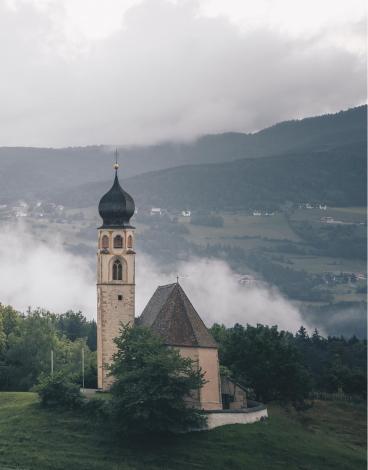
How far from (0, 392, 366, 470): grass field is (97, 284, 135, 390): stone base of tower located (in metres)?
9.37

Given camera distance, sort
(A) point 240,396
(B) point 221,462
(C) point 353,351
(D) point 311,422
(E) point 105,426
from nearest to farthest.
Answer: (B) point 221,462 < (E) point 105,426 < (A) point 240,396 < (D) point 311,422 < (C) point 353,351

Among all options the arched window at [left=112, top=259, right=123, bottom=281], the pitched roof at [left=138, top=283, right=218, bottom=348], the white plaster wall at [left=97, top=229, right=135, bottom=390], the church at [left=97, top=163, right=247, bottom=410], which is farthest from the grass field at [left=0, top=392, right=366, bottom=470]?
the arched window at [left=112, top=259, right=123, bottom=281]

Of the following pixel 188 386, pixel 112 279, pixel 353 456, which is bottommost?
pixel 353 456

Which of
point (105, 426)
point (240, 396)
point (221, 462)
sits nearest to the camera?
point (221, 462)

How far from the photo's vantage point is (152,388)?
89375 mm

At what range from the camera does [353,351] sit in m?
189

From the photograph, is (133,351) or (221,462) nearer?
(221,462)

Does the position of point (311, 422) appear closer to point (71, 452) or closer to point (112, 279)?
point (112, 279)

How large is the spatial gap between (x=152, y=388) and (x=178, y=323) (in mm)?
11582

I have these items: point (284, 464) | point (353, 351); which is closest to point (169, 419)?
point (284, 464)

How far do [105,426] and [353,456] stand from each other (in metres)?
21.6

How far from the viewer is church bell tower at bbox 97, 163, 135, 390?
106m

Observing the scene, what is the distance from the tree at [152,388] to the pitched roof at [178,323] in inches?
182

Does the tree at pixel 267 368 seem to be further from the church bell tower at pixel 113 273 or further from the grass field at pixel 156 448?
the church bell tower at pixel 113 273
